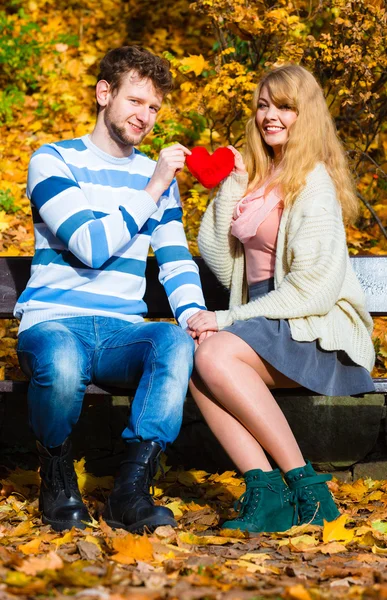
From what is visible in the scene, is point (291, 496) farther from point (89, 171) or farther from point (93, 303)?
point (89, 171)

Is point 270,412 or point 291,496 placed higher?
point 270,412

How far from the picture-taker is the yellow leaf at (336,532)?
2.86m

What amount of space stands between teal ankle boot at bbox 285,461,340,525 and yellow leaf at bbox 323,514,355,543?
3.3 inches

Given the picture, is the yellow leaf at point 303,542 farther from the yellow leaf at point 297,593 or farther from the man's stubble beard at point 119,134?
the man's stubble beard at point 119,134

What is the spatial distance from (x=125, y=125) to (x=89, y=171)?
24 cm

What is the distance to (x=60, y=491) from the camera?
3.04 m

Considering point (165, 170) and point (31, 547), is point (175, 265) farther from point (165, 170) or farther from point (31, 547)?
point (31, 547)

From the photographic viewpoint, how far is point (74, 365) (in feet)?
9.73

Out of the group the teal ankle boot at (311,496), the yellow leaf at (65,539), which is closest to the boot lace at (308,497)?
the teal ankle boot at (311,496)

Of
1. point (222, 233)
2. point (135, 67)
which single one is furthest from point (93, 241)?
point (135, 67)

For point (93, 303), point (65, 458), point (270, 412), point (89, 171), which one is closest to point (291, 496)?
point (270, 412)

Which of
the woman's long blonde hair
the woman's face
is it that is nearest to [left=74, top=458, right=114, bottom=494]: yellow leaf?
the woman's long blonde hair

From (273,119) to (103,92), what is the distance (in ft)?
2.31

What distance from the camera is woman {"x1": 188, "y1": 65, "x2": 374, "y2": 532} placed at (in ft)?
9.89
